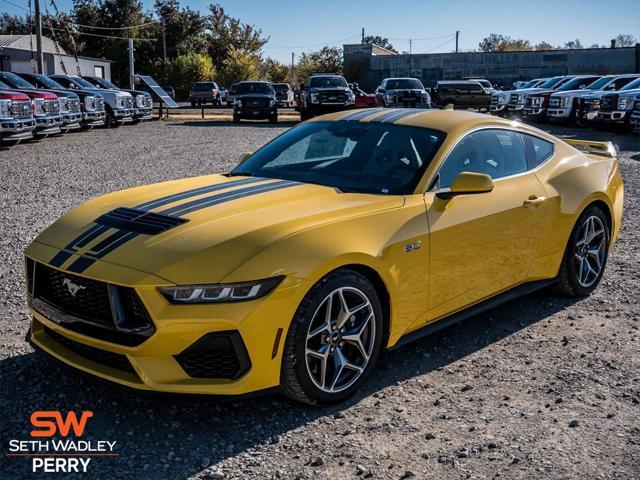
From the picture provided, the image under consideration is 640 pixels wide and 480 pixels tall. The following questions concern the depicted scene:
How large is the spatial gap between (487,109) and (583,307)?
93.4 feet

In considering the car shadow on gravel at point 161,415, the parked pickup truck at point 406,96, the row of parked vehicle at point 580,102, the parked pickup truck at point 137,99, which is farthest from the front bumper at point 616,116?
the car shadow on gravel at point 161,415

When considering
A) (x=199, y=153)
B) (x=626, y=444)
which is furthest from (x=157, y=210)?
(x=199, y=153)

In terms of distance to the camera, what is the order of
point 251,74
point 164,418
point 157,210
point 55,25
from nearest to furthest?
1. point 164,418
2. point 157,210
3. point 251,74
4. point 55,25

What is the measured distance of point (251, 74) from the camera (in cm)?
6034

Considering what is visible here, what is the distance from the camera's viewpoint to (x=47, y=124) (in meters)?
18.2

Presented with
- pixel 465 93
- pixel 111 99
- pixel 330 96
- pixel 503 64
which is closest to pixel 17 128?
pixel 111 99

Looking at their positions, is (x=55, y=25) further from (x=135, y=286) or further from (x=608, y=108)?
(x=135, y=286)

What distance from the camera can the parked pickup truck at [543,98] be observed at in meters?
25.8

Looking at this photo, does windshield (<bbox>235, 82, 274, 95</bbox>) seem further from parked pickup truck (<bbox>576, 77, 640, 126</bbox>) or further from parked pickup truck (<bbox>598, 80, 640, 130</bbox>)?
parked pickup truck (<bbox>598, 80, 640, 130</bbox>)

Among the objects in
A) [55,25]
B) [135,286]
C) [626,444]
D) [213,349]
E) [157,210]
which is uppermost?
[55,25]

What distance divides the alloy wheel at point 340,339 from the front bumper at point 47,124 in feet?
53.5

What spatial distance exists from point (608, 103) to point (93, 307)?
20520 millimetres

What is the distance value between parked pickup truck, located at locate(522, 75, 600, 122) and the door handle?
72.5 ft

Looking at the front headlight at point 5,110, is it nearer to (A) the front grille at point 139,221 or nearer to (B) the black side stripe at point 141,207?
(B) the black side stripe at point 141,207
